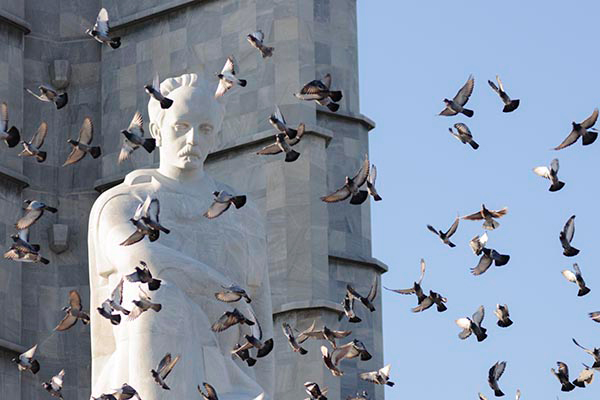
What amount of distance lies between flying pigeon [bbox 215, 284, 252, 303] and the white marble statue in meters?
0.06

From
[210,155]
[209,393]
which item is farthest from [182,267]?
[210,155]

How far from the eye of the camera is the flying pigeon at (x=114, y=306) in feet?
64.5

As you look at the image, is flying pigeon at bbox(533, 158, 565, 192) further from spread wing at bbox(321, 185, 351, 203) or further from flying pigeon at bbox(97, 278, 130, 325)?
flying pigeon at bbox(97, 278, 130, 325)

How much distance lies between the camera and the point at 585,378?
20516 mm

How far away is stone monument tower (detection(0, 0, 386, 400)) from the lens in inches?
1009

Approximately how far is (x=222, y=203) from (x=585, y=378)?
3251 mm

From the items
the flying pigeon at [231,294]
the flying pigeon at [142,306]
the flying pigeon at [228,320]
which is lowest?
the flying pigeon at [228,320]

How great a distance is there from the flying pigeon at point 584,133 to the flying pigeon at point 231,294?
9.11 feet

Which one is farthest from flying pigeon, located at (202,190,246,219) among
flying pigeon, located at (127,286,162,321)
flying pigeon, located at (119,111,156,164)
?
flying pigeon, located at (127,286,162,321)

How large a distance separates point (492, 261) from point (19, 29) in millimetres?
8434

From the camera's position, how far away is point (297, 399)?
25.1 meters

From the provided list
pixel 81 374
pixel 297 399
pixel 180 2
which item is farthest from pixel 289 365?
pixel 180 2

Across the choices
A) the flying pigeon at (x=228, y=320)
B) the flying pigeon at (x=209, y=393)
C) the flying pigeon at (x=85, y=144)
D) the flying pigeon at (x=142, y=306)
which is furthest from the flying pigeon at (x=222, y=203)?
the flying pigeon at (x=209, y=393)

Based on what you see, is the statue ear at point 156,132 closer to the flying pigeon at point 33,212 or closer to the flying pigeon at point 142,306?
the flying pigeon at point 33,212
